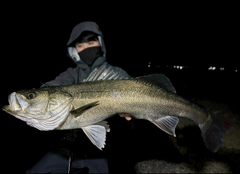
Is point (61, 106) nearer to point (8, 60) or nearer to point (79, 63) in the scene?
point (79, 63)

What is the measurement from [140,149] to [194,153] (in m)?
1.26

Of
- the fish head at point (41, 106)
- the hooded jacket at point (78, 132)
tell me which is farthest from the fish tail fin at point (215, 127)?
the fish head at point (41, 106)

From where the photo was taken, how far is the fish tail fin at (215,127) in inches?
102

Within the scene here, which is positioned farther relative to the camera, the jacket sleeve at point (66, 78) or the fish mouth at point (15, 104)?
the jacket sleeve at point (66, 78)

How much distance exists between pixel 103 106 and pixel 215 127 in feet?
4.89

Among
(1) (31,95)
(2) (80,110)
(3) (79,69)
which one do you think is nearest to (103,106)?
(2) (80,110)

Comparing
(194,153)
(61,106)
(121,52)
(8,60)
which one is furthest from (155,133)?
(121,52)

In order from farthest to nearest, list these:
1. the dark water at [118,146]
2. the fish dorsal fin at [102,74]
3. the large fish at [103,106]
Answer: the dark water at [118,146], the fish dorsal fin at [102,74], the large fish at [103,106]

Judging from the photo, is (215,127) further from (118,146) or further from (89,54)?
(118,146)

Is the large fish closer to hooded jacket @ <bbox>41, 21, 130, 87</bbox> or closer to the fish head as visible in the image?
the fish head

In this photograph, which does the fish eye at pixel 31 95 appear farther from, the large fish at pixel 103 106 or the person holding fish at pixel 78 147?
the person holding fish at pixel 78 147

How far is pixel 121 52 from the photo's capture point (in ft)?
179

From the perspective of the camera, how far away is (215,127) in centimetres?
265

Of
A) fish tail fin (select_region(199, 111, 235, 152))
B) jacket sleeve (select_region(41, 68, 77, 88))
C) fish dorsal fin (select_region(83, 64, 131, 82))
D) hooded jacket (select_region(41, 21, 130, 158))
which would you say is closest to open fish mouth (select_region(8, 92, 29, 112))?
hooded jacket (select_region(41, 21, 130, 158))
